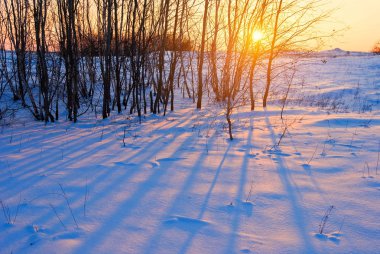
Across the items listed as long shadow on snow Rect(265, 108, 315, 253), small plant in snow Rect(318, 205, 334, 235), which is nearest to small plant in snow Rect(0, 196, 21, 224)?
long shadow on snow Rect(265, 108, 315, 253)

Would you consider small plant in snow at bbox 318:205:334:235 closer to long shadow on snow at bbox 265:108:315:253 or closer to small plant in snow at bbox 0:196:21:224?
long shadow on snow at bbox 265:108:315:253

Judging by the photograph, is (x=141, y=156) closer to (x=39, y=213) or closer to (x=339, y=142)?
(x=39, y=213)

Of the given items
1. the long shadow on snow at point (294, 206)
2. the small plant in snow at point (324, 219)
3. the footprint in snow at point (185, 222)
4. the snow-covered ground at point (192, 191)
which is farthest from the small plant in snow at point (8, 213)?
the small plant in snow at point (324, 219)

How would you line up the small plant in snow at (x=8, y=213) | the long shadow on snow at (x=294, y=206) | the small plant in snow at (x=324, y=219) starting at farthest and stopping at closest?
the small plant in snow at (x=8, y=213) < the small plant in snow at (x=324, y=219) < the long shadow on snow at (x=294, y=206)

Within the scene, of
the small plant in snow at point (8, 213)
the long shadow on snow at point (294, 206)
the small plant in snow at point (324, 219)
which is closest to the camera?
the long shadow on snow at point (294, 206)

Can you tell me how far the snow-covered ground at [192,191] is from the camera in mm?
2125

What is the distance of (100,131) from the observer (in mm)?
5973

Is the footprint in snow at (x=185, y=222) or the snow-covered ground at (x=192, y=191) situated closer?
the snow-covered ground at (x=192, y=191)

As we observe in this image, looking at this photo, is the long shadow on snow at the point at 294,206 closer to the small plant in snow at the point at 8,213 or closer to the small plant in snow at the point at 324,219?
the small plant in snow at the point at 324,219

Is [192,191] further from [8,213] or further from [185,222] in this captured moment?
[8,213]

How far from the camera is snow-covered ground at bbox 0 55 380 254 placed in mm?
2125

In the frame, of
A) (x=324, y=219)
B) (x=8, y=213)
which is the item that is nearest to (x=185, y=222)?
(x=324, y=219)

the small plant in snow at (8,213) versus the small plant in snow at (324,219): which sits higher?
the small plant in snow at (324,219)

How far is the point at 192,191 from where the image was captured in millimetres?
2965
